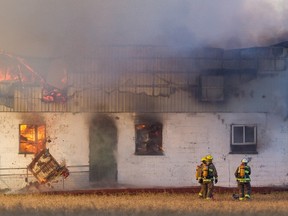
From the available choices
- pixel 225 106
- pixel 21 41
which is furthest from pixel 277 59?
pixel 21 41

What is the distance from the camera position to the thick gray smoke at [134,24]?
679 inches

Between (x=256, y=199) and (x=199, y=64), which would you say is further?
(x=199, y=64)

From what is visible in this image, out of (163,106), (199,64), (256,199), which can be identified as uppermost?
(199,64)

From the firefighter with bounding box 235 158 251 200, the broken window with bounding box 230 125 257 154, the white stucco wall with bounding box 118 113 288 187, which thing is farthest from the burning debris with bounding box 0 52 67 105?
the firefighter with bounding box 235 158 251 200

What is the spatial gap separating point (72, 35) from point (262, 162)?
8.21 m

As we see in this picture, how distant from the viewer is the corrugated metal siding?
21078 millimetres

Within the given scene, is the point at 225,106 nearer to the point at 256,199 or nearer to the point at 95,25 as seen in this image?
the point at 256,199

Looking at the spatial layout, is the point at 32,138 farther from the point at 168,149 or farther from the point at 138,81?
the point at 168,149

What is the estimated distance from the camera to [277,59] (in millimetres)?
21734

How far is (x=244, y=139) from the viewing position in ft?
71.9

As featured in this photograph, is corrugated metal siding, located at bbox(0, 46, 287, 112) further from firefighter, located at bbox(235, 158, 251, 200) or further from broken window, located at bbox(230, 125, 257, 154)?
firefighter, located at bbox(235, 158, 251, 200)

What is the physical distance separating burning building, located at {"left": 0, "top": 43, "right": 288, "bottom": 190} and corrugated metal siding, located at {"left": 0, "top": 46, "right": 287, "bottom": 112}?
35mm

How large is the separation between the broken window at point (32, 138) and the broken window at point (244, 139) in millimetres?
6732

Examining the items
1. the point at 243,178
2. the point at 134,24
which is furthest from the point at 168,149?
the point at 134,24
